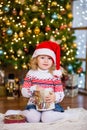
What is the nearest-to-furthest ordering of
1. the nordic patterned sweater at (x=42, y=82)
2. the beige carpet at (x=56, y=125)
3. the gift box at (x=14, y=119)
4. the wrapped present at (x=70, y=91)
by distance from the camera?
1. the beige carpet at (x=56, y=125)
2. the gift box at (x=14, y=119)
3. the nordic patterned sweater at (x=42, y=82)
4. the wrapped present at (x=70, y=91)

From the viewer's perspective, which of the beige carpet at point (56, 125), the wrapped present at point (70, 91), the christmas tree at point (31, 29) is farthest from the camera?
the wrapped present at point (70, 91)

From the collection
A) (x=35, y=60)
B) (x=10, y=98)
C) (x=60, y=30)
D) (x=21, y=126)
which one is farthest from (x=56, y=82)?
(x=60, y=30)

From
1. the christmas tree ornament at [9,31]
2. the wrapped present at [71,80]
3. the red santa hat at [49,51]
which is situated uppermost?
the christmas tree ornament at [9,31]

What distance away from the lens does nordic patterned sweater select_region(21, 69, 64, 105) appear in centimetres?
325

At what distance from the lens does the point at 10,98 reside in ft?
16.5

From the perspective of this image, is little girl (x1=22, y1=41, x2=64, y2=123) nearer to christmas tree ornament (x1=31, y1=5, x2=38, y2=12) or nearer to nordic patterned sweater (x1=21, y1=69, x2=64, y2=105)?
nordic patterned sweater (x1=21, y1=69, x2=64, y2=105)

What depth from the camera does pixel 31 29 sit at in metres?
5.28

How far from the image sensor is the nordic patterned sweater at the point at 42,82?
325 cm

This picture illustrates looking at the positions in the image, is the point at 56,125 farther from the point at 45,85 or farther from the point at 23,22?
the point at 23,22

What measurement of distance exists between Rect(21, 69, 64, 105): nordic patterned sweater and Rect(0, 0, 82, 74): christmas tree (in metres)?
1.85

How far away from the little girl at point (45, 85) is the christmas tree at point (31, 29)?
1.81m

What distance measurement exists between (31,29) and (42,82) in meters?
2.18

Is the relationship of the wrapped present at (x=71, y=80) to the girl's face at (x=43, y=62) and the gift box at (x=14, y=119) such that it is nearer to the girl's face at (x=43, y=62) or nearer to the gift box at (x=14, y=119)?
the girl's face at (x=43, y=62)

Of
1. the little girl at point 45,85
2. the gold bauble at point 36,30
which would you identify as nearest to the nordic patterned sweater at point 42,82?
the little girl at point 45,85
